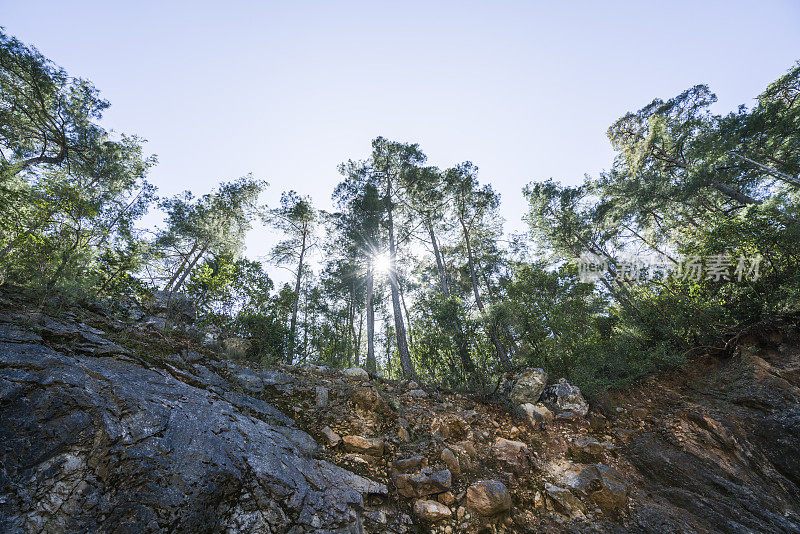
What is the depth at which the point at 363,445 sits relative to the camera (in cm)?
414

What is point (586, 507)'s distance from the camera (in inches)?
151

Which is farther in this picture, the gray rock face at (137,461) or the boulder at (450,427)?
the boulder at (450,427)

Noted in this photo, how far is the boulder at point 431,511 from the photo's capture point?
131 inches

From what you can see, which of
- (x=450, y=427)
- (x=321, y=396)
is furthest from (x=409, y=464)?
(x=321, y=396)

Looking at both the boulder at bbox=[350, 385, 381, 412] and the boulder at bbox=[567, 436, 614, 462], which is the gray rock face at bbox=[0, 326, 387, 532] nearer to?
the boulder at bbox=[350, 385, 381, 412]

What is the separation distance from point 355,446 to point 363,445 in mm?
125

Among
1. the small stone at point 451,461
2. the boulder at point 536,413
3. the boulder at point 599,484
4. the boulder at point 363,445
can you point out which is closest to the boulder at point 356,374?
the boulder at point 363,445

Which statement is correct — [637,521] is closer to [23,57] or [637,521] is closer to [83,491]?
[83,491]

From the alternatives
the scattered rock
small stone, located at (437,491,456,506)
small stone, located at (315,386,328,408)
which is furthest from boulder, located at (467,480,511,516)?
small stone, located at (315,386,328,408)

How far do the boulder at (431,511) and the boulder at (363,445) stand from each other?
906mm

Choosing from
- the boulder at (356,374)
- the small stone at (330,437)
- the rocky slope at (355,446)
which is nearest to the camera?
the rocky slope at (355,446)

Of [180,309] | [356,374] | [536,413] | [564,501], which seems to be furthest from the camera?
[180,309]

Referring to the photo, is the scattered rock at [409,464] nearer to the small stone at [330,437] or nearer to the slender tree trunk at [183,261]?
the small stone at [330,437]

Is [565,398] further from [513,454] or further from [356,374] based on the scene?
[356,374]
